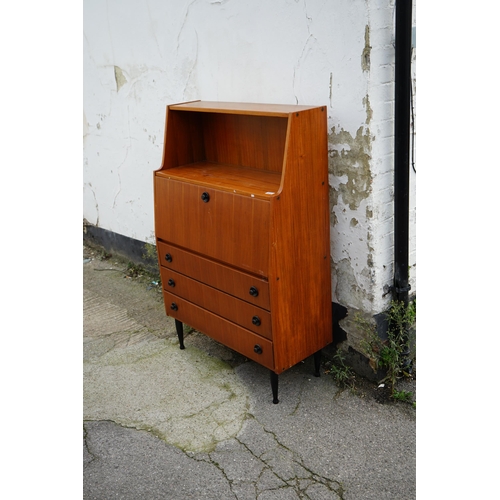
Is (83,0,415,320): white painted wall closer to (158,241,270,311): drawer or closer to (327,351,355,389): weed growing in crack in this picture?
(327,351,355,389): weed growing in crack

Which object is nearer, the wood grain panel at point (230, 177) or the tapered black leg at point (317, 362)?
the wood grain panel at point (230, 177)

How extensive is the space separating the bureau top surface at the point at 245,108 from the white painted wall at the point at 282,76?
0.15 m

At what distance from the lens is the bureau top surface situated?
112 inches

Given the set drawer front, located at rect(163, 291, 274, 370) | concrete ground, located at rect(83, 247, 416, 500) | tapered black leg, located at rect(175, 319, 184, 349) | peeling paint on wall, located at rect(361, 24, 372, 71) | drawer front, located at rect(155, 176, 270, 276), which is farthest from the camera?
tapered black leg, located at rect(175, 319, 184, 349)

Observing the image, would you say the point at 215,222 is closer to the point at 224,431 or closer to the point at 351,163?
the point at 351,163

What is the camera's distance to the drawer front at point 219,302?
9.77 ft

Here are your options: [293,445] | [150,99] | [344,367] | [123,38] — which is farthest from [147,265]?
[293,445]

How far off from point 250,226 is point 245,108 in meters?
0.67

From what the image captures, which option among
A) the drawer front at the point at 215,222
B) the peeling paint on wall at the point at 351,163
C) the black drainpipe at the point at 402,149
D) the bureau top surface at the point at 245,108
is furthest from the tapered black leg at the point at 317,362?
the bureau top surface at the point at 245,108

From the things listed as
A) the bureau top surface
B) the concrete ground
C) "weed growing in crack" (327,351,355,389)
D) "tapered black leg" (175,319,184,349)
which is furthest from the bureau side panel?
"tapered black leg" (175,319,184,349)

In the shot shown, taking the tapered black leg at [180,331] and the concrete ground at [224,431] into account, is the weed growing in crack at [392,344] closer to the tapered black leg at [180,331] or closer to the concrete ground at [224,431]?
the concrete ground at [224,431]

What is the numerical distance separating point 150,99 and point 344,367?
2.47 m

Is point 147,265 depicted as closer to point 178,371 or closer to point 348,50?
point 178,371

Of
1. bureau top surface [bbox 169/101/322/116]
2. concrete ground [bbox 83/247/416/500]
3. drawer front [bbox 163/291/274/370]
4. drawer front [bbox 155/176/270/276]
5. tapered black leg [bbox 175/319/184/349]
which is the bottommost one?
concrete ground [bbox 83/247/416/500]
